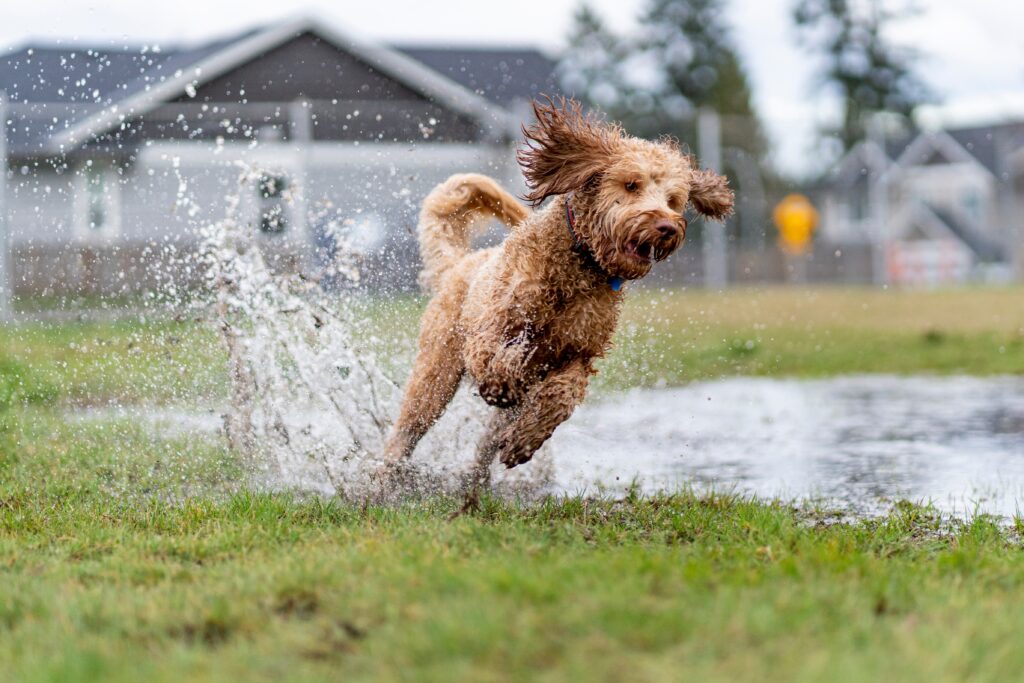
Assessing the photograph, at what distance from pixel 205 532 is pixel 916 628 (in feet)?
7.60

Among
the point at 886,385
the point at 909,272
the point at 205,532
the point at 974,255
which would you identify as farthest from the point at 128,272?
the point at 974,255

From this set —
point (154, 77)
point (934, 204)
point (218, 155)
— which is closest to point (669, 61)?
point (934, 204)

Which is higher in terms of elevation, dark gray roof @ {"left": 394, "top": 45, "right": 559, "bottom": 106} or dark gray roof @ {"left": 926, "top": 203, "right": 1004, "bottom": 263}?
dark gray roof @ {"left": 394, "top": 45, "right": 559, "bottom": 106}

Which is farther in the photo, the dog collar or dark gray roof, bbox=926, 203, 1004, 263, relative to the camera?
dark gray roof, bbox=926, 203, 1004, 263

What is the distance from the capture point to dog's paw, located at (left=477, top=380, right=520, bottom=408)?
15.1 ft

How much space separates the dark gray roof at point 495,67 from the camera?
20656 millimetres

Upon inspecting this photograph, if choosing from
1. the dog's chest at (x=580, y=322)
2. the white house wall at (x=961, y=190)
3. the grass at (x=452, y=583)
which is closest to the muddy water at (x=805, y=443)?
the grass at (x=452, y=583)

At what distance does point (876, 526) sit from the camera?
14.1 feet

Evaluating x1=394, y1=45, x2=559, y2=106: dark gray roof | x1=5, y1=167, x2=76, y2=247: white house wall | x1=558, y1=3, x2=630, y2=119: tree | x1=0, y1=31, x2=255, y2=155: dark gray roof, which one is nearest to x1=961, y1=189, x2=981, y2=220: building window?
x1=558, y1=3, x2=630, y2=119: tree

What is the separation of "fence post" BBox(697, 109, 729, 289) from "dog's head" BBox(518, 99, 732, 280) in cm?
1684

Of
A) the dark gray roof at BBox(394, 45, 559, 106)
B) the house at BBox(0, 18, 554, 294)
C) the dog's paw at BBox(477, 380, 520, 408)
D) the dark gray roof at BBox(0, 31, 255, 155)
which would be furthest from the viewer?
the dark gray roof at BBox(394, 45, 559, 106)

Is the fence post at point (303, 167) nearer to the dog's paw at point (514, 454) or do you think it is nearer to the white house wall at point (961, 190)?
the dog's paw at point (514, 454)

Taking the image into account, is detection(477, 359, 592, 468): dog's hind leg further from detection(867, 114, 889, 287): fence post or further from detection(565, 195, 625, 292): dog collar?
detection(867, 114, 889, 287): fence post

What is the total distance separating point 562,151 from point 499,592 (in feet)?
7.04
